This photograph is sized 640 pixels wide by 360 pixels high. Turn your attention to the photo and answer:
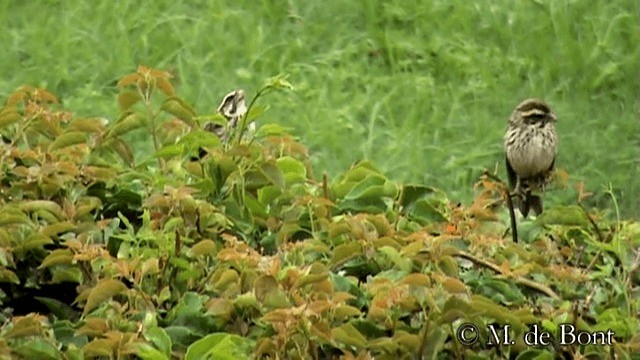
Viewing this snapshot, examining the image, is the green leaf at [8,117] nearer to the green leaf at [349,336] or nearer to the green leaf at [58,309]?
the green leaf at [58,309]

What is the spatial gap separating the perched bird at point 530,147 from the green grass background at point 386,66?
991 millimetres

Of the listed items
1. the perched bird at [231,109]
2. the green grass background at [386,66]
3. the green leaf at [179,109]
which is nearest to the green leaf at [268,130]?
the green leaf at [179,109]

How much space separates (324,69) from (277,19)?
1.80 ft

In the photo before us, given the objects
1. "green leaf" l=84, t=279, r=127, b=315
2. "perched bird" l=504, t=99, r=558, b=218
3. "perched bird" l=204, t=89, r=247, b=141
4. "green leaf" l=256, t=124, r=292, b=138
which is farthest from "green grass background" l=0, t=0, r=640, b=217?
"green leaf" l=84, t=279, r=127, b=315

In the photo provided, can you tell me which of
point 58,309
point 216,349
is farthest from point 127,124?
point 216,349

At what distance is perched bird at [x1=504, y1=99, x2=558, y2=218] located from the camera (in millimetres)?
4913

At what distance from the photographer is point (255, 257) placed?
283 centimetres

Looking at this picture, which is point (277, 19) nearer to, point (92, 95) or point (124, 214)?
point (92, 95)

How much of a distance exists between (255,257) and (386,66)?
16.2ft

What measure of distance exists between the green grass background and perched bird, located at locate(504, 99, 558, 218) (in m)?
0.99

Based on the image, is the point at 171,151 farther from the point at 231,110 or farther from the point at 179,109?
the point at 231,110

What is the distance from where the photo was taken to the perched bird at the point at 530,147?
4913 mm

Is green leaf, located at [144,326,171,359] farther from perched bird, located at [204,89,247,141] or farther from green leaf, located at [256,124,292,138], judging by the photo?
perched bird, located at [204,89,247,141]

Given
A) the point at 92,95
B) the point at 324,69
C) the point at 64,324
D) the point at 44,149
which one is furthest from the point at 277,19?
the point at 64,324
